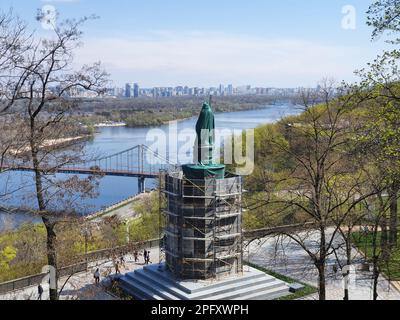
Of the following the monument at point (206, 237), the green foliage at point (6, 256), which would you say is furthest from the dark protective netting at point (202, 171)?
the green foliage at point (6, 256)

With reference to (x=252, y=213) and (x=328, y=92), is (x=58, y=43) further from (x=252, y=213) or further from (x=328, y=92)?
(x=252, y=213)

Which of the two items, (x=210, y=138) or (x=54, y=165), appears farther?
(x=210, y=138)

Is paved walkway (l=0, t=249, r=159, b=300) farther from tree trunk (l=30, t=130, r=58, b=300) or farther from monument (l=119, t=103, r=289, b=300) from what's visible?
tree trunk (l=30, t=130, r=58, b=300)

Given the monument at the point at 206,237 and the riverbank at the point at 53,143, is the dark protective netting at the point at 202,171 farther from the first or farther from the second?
the riverbank at the point at 53,143

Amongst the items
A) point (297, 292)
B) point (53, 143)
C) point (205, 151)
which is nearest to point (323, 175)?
point (205, 151)

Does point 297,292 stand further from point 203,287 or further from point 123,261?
point 123,261

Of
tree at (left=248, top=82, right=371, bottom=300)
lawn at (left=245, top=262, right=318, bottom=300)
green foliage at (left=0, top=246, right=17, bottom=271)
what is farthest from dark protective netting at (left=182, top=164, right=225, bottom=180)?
green foliage at (left=0, top=246, right=17, bottom=271)
